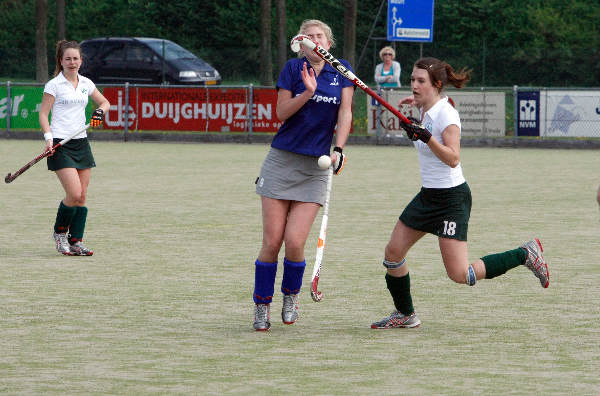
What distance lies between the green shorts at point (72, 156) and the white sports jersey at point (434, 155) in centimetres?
423

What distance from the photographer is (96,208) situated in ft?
47.8

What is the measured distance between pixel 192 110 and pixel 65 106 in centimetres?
1726

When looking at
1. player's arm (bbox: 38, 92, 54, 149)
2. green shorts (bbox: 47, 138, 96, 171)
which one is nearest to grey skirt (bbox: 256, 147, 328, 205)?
green shorts (bbox: 47, 138, 96, 171)

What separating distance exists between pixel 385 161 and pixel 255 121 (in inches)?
241

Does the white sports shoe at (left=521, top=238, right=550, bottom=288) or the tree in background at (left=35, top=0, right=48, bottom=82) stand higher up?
the tree in background at (left=35, top=0, right=48, bottom=82)

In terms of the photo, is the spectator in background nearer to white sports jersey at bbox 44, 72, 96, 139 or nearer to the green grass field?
the green grass field

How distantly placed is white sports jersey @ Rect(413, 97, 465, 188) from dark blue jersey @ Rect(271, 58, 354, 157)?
0.57 m

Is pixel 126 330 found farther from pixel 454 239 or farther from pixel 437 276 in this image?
pixel 437 276

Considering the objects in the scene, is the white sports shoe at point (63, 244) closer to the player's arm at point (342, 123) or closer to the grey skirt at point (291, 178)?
the grey skirt at point (291, 178)

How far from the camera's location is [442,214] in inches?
288

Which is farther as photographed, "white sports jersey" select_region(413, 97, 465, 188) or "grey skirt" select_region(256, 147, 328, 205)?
"grey skirt" select_region(256, 147, 328, 205)

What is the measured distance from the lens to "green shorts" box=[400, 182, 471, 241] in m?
7.29

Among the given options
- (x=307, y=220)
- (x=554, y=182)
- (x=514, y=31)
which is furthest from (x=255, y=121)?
(x=514, y=31)

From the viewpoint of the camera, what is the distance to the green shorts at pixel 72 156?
35.3 ft
